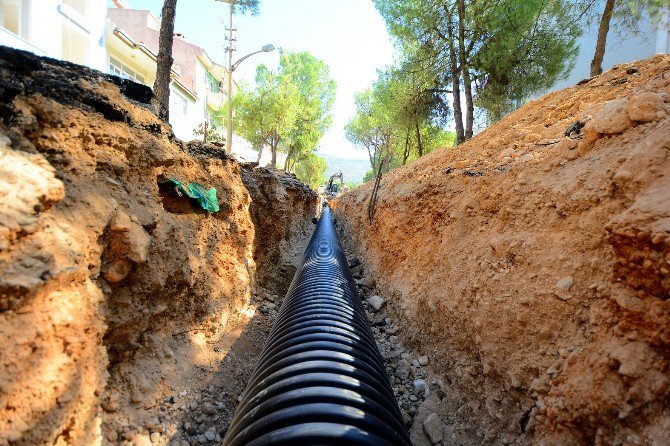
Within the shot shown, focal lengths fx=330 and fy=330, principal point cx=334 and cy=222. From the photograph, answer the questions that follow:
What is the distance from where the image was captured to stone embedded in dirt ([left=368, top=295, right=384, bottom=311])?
478 cm

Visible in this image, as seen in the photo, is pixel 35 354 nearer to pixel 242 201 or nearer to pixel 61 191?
pixel 61 191

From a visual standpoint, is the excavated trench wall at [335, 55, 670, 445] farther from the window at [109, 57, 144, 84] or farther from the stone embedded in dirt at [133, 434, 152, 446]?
the window at [109, 57, 144, 84]

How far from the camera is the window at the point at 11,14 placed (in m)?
10.4

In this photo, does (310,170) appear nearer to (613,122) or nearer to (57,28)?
(57,28)

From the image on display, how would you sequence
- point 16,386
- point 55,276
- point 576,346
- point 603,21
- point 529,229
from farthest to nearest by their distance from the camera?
point 603,21 → point 529,229 → point 576,346 → point 55,276 → point 16,386

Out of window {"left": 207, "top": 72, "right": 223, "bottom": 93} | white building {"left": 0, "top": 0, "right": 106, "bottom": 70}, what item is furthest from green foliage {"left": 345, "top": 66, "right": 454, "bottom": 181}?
window {"left": 207, "top": 72, "right": 223, "bottom": 93}

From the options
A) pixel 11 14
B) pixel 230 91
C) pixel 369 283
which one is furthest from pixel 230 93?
pixel 369 283

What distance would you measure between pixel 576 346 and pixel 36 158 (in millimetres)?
3452

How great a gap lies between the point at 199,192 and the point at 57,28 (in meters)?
13.2

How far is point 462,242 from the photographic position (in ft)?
11.8

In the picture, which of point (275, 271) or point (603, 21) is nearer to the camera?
point (275, 271)

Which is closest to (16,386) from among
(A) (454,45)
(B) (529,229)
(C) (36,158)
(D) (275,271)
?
(C) (36,158)

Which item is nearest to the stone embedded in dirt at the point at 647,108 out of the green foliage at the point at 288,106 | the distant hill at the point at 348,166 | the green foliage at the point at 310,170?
the green foliage at the point at 288,106

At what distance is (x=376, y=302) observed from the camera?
4848 mm
